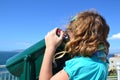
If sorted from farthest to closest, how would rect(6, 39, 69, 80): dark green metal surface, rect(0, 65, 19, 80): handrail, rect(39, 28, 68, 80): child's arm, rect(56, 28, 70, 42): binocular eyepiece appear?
rect(0, 65, 19, 80): handrail → rect(6, 39, 69, 80): dark green metal surface → rect(56, 28, 70, 42): binocular eyepiece → rect(39, 28, 68, 80): child's arm

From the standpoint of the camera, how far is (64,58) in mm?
2342

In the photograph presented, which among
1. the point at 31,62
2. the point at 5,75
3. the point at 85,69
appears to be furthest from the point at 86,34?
the point at 5,75

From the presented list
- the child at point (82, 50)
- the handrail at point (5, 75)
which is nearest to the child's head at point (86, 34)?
the child at point (82, 50)

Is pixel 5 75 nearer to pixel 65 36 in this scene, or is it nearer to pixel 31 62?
pixel 31 62

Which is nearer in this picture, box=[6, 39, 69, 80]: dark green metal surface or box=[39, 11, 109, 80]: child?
box=[39, 11, 109, 80]: child

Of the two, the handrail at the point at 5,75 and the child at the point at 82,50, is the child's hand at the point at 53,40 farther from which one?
the handrail at the point at 5,75

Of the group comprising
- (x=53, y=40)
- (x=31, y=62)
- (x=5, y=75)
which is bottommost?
(x=5, y=75)

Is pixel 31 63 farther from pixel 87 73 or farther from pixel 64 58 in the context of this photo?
pixel 87 73

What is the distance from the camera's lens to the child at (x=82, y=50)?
6.83ft

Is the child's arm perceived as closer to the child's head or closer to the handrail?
the child's head

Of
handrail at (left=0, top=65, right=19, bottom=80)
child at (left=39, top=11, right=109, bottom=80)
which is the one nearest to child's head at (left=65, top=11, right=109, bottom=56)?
child at (left=39, top=11, right=109, bottom=80)

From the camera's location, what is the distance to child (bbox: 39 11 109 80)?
2.08 meters

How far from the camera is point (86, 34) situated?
2.10m

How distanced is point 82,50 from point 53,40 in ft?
0.70
